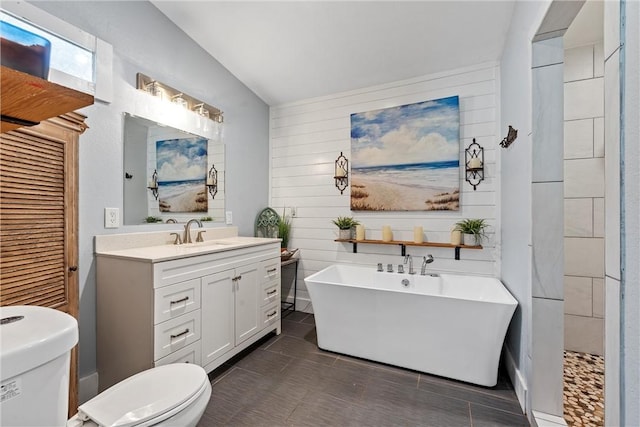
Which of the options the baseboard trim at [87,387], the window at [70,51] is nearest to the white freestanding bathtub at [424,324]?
the baseboard trim at [87,387]

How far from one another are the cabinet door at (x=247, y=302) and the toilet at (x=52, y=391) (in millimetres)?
934

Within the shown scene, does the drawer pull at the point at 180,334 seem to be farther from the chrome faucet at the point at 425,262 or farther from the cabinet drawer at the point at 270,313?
the chrome faucet at the point at 425,262

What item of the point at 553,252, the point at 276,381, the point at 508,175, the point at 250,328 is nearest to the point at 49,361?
the point at 276,381

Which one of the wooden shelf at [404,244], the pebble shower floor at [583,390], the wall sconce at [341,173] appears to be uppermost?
the wall sconce at [341,173]

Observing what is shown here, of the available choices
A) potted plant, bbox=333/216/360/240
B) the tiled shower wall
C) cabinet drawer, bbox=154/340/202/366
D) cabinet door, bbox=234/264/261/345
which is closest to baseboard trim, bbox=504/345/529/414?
the tiled shower wall

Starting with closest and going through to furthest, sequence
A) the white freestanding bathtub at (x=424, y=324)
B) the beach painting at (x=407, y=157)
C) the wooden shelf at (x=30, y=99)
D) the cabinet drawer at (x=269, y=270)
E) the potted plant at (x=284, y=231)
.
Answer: the wooden shelf at (x=30, y=99)
the white freestanding bathtub at (x=424, y=324)
the cabinet drawer at (x=269, y=270)
the beach painting at (x=407, y=157)
the potted plant at (x=284, y=231)

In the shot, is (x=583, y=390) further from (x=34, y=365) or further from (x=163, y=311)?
(x=34, y=365)

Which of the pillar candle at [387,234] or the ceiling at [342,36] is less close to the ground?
the ceiling at [342,36]

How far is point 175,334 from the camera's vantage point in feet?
5.46

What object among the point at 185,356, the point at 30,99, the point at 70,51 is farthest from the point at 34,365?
the point at 70,51

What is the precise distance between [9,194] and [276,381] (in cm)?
184

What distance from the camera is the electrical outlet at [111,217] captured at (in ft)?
5.82

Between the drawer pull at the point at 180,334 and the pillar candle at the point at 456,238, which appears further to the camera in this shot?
the pillar candle at the point at 456,238

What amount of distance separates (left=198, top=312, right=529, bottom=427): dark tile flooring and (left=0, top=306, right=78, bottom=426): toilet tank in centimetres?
98
